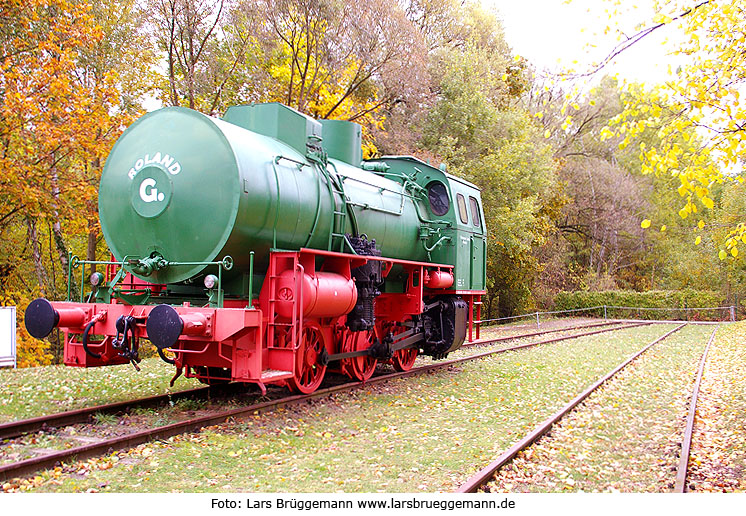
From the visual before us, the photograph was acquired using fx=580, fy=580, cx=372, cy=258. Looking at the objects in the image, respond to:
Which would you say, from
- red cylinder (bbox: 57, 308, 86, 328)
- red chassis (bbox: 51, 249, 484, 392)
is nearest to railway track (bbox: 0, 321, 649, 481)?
red chassis (bbox: 51, 249, 484, 392)

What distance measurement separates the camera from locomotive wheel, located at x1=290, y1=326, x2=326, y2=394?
307 inches

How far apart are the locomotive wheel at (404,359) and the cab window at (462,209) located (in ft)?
9.51

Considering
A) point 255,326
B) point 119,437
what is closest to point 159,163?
point 255,326

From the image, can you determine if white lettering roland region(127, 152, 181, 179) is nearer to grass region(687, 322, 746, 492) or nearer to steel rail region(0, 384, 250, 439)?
steel rail region(0, 384, 250, 439)

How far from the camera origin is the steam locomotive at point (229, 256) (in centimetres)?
672

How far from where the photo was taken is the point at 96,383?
362 inches

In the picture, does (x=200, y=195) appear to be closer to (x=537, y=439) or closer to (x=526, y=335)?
(x=537, y=439)

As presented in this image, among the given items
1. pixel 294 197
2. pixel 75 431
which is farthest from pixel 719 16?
pixel 75 431

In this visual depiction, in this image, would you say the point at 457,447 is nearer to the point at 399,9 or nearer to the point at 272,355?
the point at 272,355

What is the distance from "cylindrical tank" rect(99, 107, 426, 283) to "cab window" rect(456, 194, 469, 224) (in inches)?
187

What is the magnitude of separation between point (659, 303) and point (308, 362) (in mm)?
32706

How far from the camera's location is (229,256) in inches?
265

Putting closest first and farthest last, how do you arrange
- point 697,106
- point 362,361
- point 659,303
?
point 697,106 < point 362,361 < point 659,303

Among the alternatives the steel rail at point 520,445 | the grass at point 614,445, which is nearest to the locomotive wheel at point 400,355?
the steel rail at point 520,445
